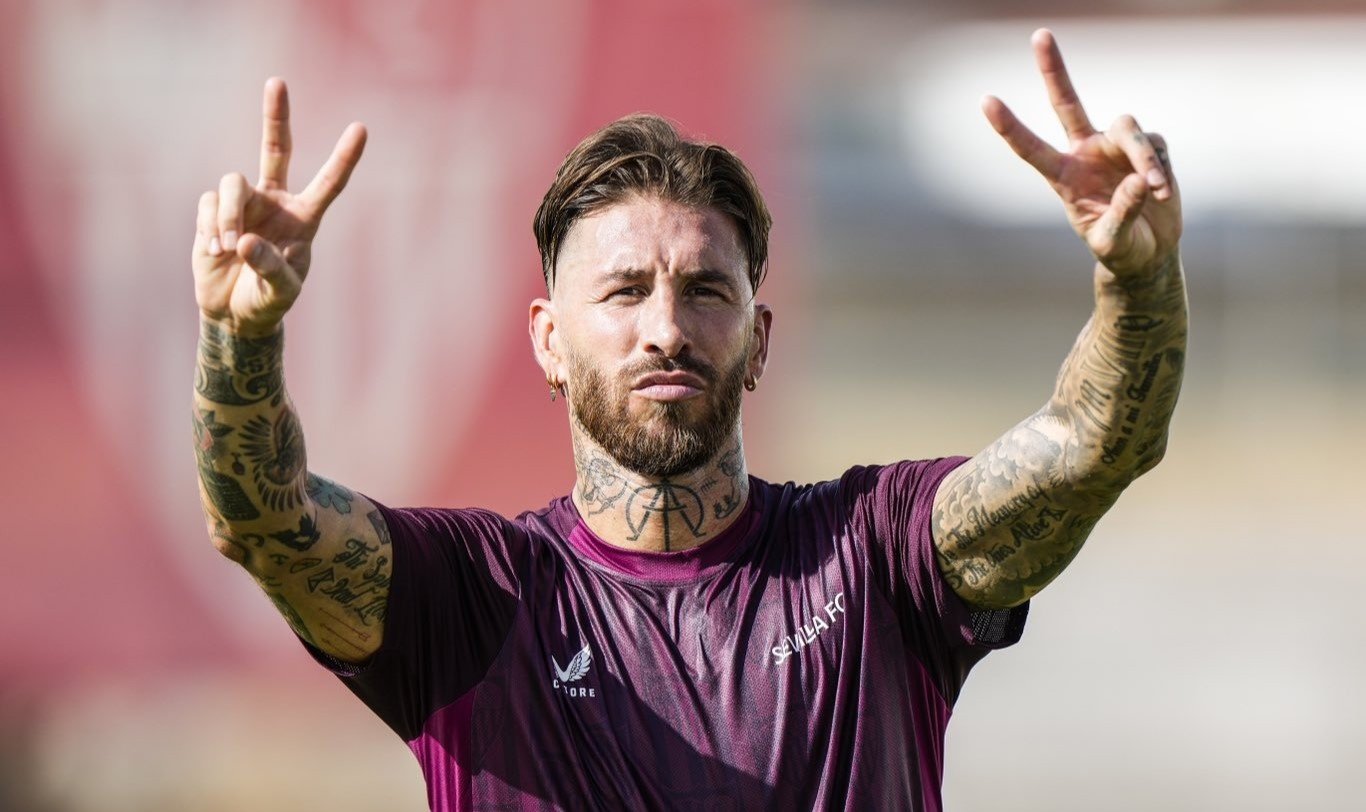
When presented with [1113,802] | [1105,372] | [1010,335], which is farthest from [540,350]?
[1010,335]

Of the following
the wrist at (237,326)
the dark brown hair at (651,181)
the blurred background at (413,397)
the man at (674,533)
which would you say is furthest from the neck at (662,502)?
the blurred background at (413,397)

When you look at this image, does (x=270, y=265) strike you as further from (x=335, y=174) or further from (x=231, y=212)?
(x=335, y=174)

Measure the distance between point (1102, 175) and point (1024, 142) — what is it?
0.48ft

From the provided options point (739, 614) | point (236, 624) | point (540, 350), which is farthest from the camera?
point (236, 624)

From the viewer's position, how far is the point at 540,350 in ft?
12.6

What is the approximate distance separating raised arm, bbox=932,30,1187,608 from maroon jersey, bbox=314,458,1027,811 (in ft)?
0.35

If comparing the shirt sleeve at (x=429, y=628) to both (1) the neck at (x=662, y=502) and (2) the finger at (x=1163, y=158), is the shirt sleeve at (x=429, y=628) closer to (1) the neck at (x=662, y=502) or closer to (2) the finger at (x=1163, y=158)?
(1) the neck at (x=662, y=502)

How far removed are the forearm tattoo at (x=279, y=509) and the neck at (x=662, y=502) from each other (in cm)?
49

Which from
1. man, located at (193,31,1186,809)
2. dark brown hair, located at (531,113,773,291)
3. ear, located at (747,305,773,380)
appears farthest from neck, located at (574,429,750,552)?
dark brown hair, located at (531,113,773,291)

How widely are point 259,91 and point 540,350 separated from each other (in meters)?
4.57

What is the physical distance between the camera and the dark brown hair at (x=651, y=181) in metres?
3.67

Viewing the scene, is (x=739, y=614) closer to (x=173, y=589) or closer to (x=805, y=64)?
(x=173, y=589)

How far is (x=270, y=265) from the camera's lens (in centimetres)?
287

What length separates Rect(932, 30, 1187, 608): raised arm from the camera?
2916mm
